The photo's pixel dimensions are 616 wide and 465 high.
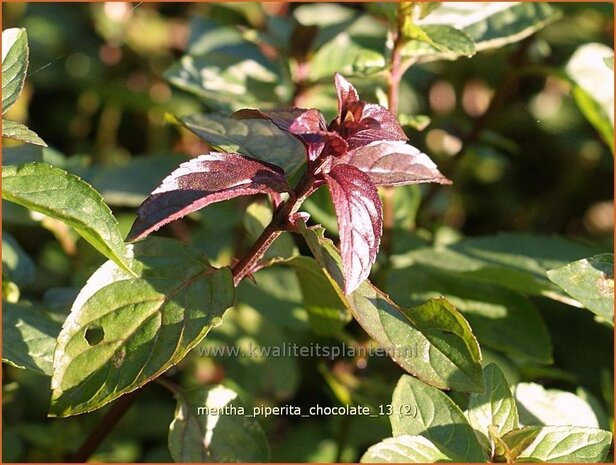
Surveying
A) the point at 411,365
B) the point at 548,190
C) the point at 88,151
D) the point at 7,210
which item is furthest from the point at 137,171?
the point at 548,190

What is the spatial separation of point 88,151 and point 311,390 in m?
0.93

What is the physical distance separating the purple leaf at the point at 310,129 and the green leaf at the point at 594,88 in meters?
0.80

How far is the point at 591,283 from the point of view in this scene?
3.55 ft

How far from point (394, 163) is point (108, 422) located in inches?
21.5

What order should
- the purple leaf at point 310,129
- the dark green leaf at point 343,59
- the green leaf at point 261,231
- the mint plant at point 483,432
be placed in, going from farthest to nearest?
the dark green leaf at point 343,59 < the green leaf at point 261,231 < the mint plant at point 483,432 < the purple leaf at point 310,129

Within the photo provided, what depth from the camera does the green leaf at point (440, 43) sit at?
4.09 feet

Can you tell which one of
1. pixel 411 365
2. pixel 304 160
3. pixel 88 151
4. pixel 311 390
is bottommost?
pixel 311 390

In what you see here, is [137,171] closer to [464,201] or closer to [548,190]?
[464,201]

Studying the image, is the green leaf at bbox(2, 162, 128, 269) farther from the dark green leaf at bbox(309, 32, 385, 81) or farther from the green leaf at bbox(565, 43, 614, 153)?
the green leaf at bbox(565, 43, 614, 153)

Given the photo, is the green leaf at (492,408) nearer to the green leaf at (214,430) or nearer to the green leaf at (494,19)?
the green leaf at (214,430)

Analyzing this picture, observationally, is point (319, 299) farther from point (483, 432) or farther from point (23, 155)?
point (23, 155)

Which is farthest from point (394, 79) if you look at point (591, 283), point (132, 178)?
point (132, 178)

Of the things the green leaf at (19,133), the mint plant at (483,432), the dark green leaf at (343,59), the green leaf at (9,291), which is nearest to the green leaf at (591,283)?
the mint plant at (483,432)

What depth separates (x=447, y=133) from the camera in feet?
5.98
